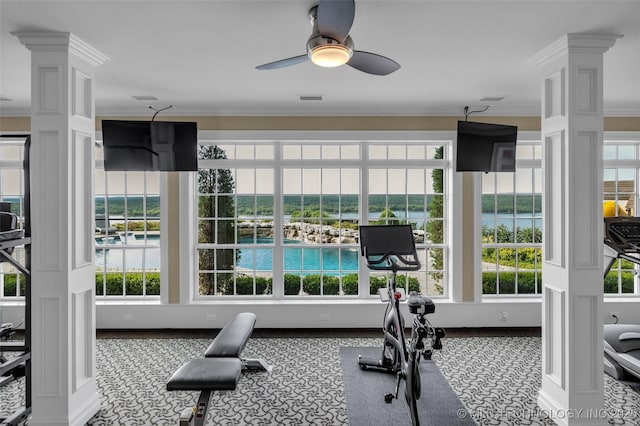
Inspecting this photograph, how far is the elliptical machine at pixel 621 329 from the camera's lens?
3.14 metres

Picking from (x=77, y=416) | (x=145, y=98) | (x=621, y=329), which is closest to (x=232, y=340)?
(x=77, y=416)

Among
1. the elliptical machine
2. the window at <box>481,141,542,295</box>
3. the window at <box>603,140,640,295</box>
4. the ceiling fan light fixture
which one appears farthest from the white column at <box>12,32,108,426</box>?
the window at <box>603,140,640,295</box>

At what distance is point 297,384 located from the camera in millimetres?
3438

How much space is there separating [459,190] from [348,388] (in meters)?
2.99

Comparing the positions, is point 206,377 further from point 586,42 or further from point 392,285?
point 586,42

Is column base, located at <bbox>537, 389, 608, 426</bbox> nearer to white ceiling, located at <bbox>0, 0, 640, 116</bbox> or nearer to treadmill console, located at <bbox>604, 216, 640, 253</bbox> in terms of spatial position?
treadmill console, located at <bbox>604, 216, 640, 253</bbox>

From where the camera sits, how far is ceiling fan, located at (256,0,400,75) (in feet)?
6.32

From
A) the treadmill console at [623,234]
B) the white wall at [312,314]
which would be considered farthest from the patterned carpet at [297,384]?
the treadmill console at [623,234]

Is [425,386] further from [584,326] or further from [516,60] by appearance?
[516,60]

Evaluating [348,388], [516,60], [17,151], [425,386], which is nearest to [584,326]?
[425,386]

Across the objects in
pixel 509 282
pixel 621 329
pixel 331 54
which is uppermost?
pixel 331 54

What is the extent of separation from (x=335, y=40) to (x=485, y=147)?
3.08 meters

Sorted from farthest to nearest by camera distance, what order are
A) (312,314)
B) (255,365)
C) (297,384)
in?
(312,314)
(255,365)
(297,384)

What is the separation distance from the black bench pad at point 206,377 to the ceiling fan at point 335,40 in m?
2.13
